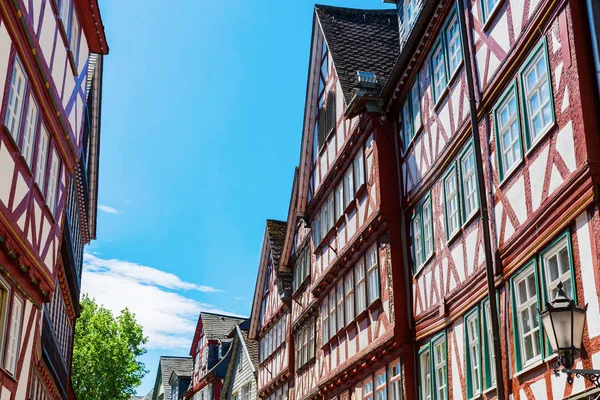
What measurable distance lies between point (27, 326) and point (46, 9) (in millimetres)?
5672

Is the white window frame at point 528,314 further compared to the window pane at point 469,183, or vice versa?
the window pane at point 469,183

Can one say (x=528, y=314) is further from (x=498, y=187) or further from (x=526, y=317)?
(x=498, y=187)

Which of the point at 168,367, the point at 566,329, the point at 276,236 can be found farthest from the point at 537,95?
the point at 168,367

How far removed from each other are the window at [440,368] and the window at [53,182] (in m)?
7.95

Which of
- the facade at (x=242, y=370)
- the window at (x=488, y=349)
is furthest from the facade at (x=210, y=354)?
the window at (x=488, y=349)

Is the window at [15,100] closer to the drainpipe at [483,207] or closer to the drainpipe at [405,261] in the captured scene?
the drainpipe at [483,207]

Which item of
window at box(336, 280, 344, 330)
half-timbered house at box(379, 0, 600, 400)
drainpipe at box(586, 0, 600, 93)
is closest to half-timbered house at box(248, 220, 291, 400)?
window at box(336, 280, 344, 330)

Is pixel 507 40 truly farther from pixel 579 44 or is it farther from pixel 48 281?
pixel 48 281

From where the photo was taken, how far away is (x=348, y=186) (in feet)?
69.1

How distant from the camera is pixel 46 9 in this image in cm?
1458

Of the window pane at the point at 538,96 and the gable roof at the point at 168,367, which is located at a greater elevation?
the gable roof at the point at 168,367

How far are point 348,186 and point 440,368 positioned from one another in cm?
692

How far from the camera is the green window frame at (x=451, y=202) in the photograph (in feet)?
48.1

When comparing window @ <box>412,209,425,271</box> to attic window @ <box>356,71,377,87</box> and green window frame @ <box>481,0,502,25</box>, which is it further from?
green window frame @ <box>481,0,502,25</box>
